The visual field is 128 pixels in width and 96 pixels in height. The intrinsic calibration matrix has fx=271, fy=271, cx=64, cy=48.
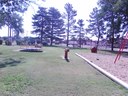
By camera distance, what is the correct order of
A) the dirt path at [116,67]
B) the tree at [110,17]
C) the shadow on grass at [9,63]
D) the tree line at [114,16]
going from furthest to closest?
the tree at [110,17] → the tree line at [114,16] → the shadow on grass at [9,63] → the dirt path at [116,67]

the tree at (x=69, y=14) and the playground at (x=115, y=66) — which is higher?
the tree at (x=69, y=14)

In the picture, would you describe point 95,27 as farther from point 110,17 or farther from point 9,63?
point 9,63

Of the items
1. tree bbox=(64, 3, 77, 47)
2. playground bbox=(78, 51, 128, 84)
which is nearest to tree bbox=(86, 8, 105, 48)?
tree bbox=(64, 3, 77, 47)

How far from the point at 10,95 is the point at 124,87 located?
137 inches

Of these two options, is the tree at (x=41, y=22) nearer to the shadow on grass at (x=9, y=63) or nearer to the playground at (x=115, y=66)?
the playground at (x=115, y=66)

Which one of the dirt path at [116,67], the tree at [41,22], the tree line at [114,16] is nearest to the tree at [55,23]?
the tree at [41,22]

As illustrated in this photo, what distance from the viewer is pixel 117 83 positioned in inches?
356

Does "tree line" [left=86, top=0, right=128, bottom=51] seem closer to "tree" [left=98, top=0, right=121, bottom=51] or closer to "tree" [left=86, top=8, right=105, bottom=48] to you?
"tree" [left=98, top=0, right=121, bottom=51]

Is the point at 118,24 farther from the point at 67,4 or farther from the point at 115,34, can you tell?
the point at 67,4

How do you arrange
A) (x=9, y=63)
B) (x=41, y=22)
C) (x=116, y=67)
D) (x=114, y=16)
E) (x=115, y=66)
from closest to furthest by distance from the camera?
(x=116, y=67)
(x=115, y=66)
(x=9, y=63)
(x=114, y=16)
(x=41, y=22)

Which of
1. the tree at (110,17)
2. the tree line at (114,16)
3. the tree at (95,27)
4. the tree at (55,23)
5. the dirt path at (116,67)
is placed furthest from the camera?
the tree at (55,23)

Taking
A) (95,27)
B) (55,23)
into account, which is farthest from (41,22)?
(95,27)

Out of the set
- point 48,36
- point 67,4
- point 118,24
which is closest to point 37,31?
point 48,36

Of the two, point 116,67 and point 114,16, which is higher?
point 114,16
